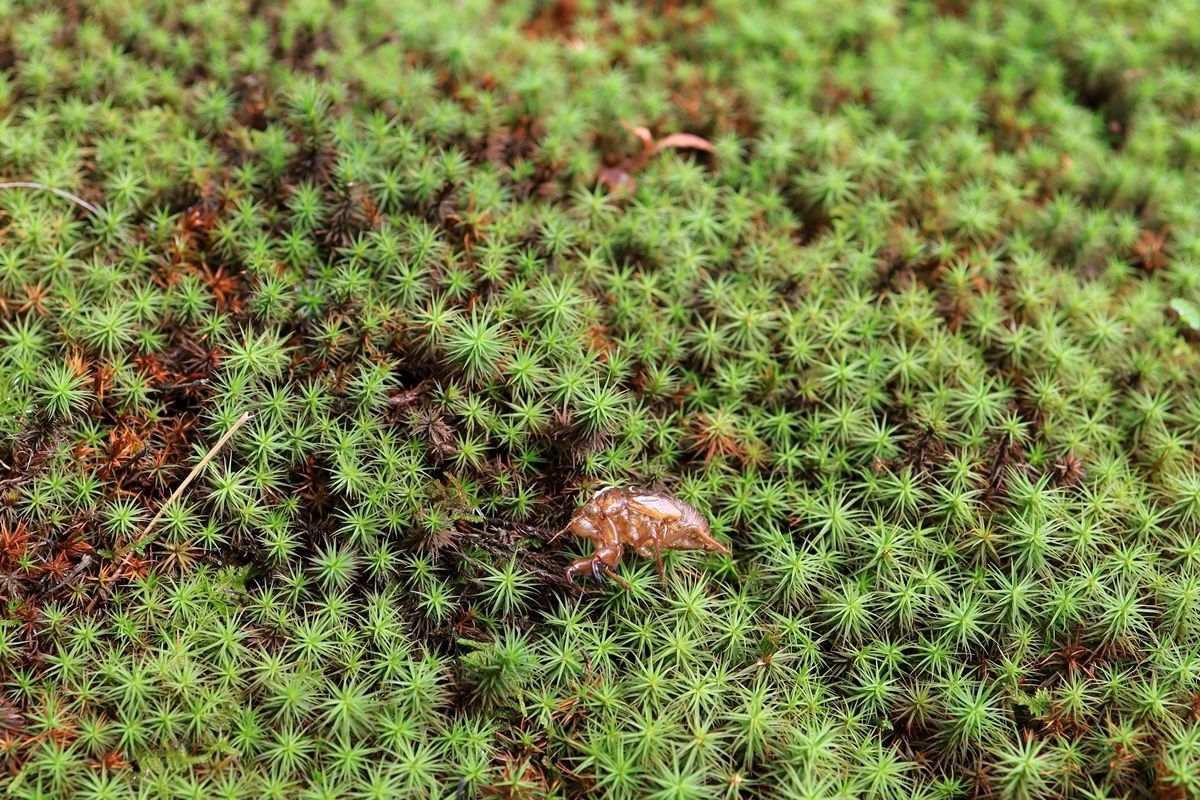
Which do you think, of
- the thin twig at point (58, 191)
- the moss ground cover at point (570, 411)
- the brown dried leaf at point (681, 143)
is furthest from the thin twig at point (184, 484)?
the brown dried leaf at point (681, 143)

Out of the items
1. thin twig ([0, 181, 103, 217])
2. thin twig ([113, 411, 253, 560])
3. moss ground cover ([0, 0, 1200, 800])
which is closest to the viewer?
moss ground cover ([0, 0, 1200, 800])

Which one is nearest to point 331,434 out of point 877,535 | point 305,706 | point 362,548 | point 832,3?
point 362,548

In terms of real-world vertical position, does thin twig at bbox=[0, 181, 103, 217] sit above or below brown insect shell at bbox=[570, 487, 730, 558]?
above

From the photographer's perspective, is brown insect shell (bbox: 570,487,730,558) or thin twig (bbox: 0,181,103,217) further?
thin twig (bbox: 0,181,103,217)

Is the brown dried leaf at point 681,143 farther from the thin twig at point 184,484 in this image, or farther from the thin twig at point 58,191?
the thin twig at point 58,191

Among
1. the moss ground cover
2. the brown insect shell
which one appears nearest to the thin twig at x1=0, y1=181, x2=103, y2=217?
Answer: the moss ground cover

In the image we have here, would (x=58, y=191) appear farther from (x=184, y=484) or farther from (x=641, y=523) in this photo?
(x=641, y=523)

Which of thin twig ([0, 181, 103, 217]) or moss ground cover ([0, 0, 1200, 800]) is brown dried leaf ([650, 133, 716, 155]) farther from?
thin twig ([0, 181, 103, 217])
